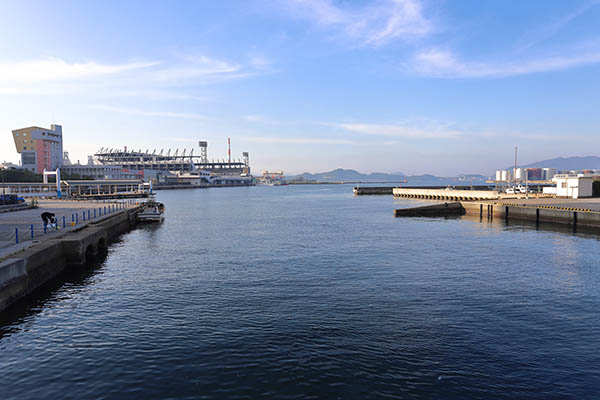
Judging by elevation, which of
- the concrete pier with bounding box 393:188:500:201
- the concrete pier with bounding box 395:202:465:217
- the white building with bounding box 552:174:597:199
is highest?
the white building with bounding box 552:174:597:199

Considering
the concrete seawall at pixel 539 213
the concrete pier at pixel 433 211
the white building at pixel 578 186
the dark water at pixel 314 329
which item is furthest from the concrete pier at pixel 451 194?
the dark water at pixel 314 329

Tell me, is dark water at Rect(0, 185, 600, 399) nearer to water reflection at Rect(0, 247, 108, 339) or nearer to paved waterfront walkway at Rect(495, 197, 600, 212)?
water reflection at Rect(0, 247, 108, 339)

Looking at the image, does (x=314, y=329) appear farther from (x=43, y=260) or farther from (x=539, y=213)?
(x=539, y=213)

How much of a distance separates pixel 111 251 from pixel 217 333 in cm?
2756

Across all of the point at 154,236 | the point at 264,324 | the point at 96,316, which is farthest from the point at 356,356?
the point at 154,236

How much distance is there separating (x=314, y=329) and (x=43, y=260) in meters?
19.9

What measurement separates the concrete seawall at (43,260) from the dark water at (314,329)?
1.33m

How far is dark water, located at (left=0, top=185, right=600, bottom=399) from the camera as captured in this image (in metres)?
13.1

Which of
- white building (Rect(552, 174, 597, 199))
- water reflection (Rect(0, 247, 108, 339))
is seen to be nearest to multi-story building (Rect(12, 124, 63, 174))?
water reflection (Rect(0, 247, 108, 339))

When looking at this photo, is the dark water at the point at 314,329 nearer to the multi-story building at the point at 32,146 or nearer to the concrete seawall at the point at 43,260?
the concrete seawall at the point at 43,260

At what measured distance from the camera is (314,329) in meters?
17.6

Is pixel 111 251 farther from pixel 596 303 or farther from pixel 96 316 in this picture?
pixel 596 303

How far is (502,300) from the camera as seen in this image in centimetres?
2173

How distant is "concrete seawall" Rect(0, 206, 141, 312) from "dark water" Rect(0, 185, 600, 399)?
1.33 metres
